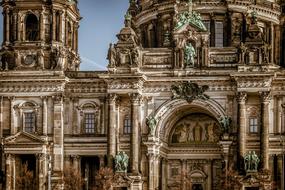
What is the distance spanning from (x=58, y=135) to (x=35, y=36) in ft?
28.8

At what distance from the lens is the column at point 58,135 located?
8012 cm

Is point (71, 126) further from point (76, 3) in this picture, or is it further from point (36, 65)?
point (76, 3)

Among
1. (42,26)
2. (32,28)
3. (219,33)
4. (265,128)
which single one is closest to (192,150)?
(265,128)

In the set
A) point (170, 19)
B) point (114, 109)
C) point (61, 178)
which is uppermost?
point (170, 19)

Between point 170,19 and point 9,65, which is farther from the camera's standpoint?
point 170,19

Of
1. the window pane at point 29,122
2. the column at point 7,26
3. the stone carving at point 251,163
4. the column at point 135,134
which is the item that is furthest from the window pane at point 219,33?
the column at point 7,26

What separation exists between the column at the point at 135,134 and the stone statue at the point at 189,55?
4812 mm

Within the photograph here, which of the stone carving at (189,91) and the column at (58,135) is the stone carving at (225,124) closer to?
the stone carving at (189,91)

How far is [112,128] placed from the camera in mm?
78812

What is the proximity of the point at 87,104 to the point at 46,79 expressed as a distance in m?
3.92

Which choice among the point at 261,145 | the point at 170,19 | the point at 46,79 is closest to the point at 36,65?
the point at 46,79

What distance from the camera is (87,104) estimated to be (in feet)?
267

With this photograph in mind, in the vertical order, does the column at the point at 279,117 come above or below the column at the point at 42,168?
above

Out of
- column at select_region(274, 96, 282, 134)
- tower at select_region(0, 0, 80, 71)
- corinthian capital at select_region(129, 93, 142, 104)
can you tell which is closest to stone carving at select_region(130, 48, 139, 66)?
corinthian capital at select_region(129, 93, 142, 104)
